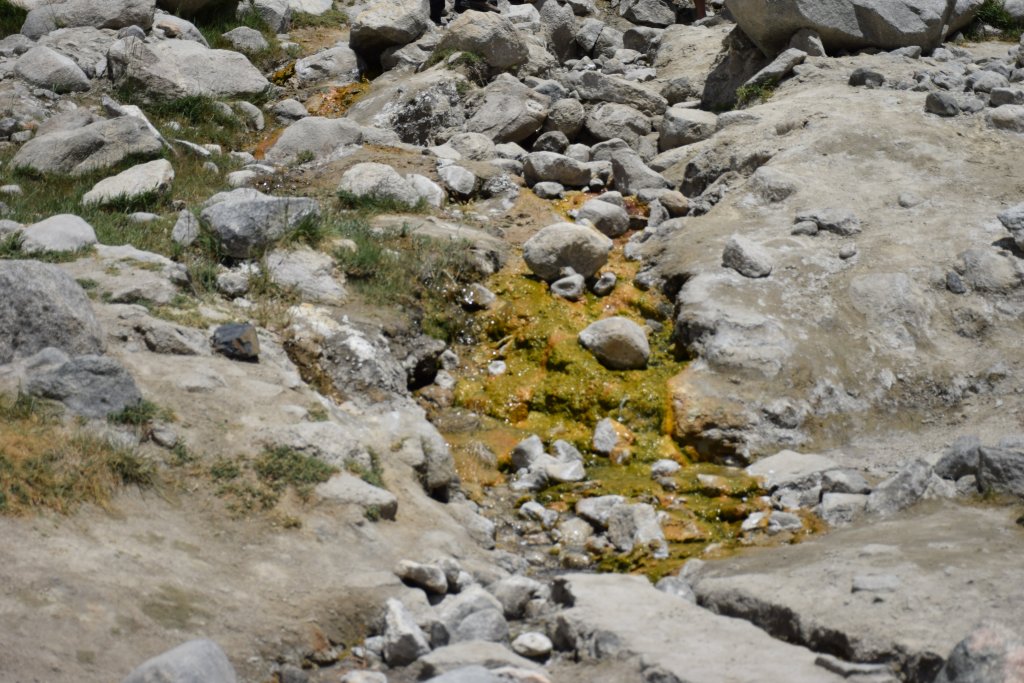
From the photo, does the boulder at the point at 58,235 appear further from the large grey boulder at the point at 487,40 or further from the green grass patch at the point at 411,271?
the large grey boulder at the point at 487,40

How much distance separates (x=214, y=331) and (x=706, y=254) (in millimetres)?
3587

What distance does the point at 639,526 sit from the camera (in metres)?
6.57

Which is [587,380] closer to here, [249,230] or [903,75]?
[249,230]

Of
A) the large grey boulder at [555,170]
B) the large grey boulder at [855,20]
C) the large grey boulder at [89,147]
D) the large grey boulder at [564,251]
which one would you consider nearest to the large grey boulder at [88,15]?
the large grey boulder at [89,147]

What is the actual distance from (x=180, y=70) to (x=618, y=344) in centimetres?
668

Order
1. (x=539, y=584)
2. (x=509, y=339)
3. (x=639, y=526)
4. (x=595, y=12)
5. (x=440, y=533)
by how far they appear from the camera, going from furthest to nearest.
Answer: (x=595, y=12) < (x=509, y=339) < (x=639, y=526) < (x=440, y=533) < (x=539, y=584)

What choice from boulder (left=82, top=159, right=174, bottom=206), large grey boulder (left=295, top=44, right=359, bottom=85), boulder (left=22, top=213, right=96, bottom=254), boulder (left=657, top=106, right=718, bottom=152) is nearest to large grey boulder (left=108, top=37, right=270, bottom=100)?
large grey boulder (left=295, top=44, right=359, bottom=85)

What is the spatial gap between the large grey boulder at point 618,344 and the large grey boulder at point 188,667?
4.37m

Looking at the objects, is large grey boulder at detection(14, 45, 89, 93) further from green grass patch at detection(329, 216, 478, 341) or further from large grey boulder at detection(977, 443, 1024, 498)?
large grey boulder at detection(977, 443, 1024, 498)

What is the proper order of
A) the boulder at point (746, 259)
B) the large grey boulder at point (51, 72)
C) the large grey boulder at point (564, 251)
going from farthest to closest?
the large grey boulder at point (51, 72) → the large grey boulder at point (564, 251) → the boulder at point (746, 259)

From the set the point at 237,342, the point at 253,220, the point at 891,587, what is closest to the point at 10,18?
the point at 253,220

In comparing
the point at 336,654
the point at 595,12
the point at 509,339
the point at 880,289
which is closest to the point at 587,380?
the point at 509,339

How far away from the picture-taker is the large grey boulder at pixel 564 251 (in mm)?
8867

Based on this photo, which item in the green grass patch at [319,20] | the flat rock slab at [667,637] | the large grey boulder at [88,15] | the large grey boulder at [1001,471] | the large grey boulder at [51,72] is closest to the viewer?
the flat rock slab at [667,637]
